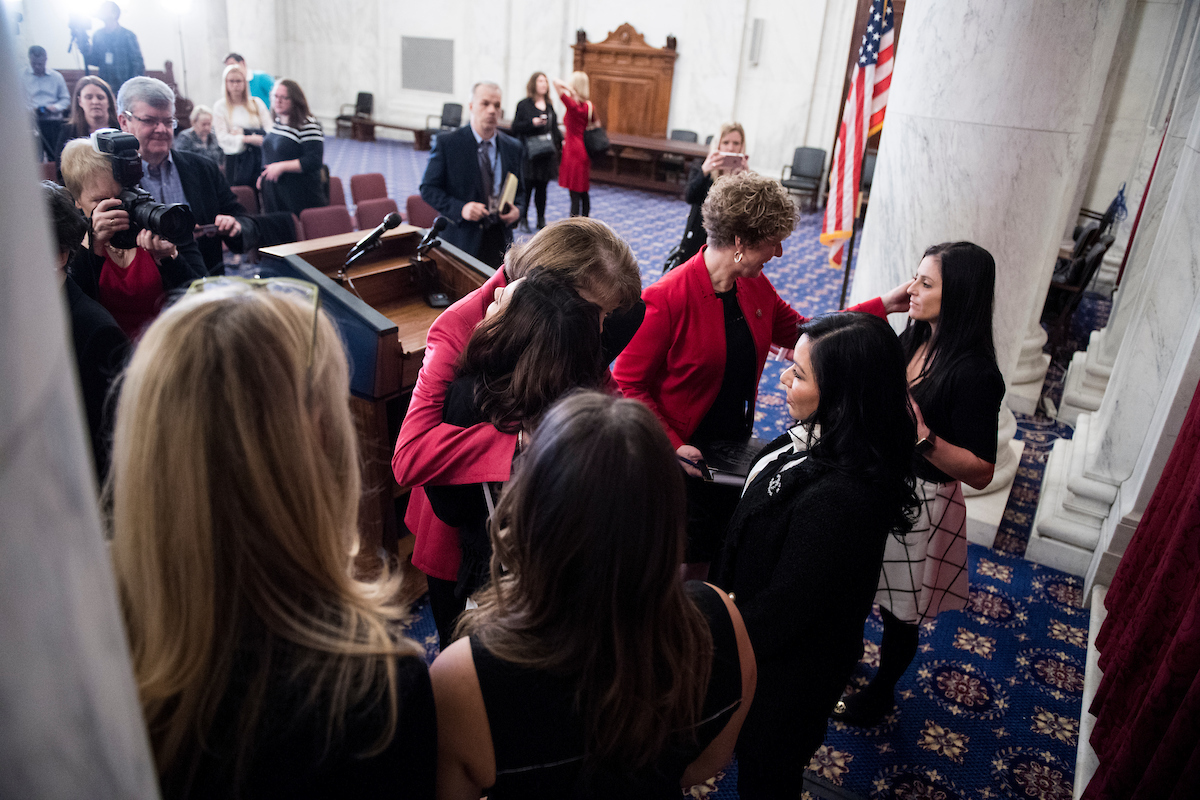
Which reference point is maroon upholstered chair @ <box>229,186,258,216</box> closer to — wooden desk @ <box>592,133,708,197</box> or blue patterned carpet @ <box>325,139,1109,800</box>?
blue patterned carpet @ <box>325,139,1109,800</box>

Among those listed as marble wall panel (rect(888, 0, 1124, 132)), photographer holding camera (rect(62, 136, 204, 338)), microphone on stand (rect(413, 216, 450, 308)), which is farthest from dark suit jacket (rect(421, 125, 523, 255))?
marble wall panel (rect(888, 0, 1124, 132))

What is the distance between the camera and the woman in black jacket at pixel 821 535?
5.17ft

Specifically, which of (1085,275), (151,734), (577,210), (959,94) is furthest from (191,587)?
(577,210)

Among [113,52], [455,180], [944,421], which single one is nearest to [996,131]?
[944,421]

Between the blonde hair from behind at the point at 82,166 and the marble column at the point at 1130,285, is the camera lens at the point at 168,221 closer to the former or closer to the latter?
the blonde hair from behind at the point at 82,166

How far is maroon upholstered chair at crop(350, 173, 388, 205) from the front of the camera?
6.38 metres

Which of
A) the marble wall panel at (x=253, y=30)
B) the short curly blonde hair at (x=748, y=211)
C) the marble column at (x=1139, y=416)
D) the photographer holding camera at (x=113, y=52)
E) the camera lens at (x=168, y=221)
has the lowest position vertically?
the marble column at (x=1139, y=416)

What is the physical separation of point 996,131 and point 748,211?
5.27 feet

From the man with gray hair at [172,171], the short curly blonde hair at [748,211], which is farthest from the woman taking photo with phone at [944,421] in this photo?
the man with gray hair at [172,171]

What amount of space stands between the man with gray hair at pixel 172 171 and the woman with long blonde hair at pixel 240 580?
266 centimetres

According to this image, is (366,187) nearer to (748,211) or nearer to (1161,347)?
(748,211)

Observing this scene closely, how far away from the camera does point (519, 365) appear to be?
1.66 m

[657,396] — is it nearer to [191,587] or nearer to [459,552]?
[459,552]

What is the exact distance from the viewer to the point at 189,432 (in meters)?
0.85
